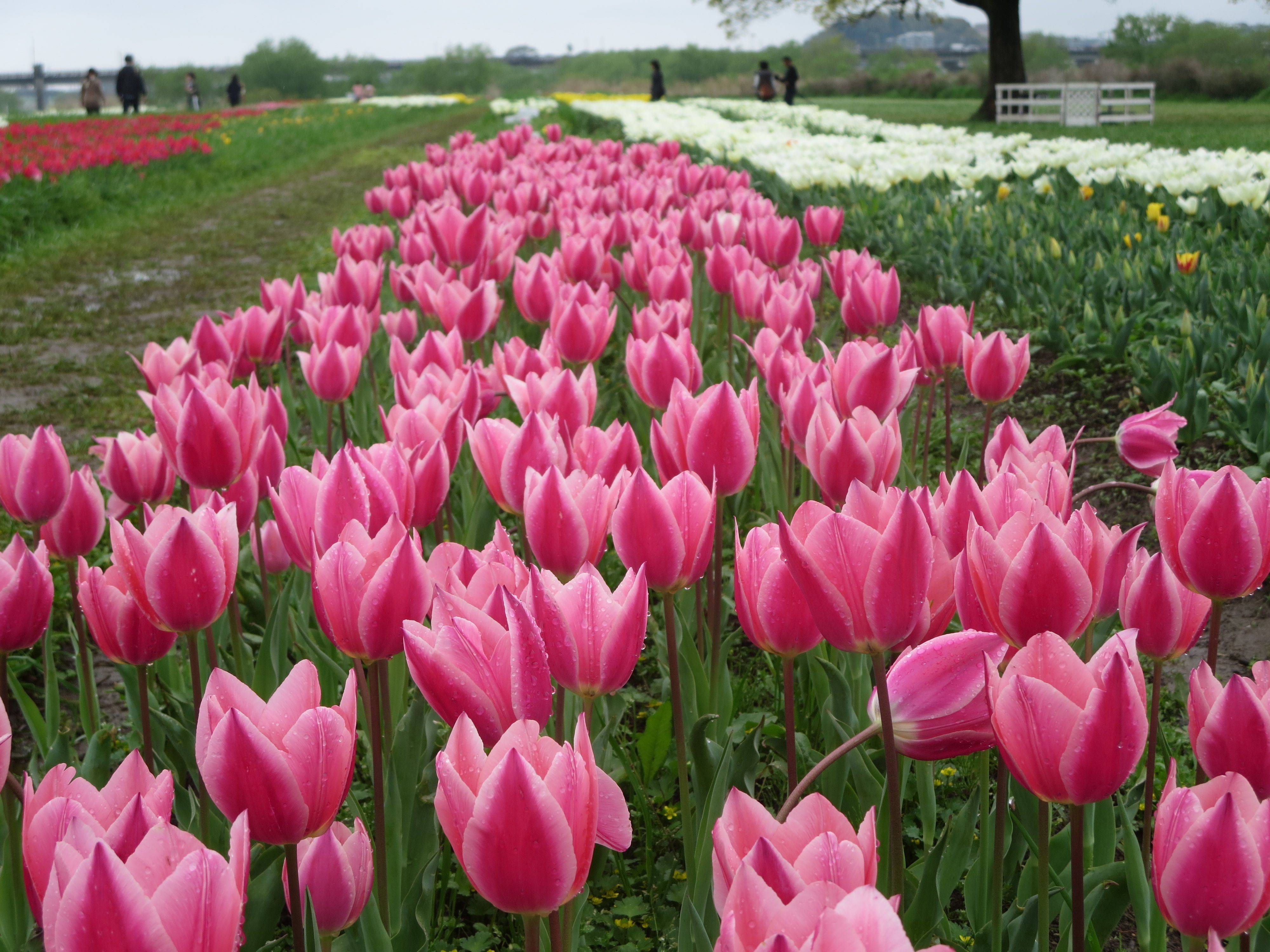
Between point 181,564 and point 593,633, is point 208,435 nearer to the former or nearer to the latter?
point 181,564

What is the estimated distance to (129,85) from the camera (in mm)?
33344

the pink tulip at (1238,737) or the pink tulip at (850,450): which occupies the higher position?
the pink tulip at (850,450)

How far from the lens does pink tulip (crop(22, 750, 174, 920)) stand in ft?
2.85

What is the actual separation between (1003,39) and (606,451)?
86.9 ft

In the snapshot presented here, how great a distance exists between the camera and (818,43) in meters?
73.2

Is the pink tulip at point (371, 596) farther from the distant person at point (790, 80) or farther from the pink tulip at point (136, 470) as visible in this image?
the distant person at point (790, 80)

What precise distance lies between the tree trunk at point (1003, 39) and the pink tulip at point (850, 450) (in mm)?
25275

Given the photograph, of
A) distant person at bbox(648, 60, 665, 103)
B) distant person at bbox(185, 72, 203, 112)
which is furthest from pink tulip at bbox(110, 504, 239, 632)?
distant person at bbox(185, 72, 203, 112)

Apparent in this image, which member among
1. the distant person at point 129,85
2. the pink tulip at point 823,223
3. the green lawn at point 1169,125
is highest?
the distant person at point 129,85

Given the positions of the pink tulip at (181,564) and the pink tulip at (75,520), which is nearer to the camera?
the pink tulip at (181,564)

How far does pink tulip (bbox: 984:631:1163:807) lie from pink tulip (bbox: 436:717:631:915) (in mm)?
362

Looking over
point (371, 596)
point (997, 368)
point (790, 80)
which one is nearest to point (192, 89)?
point (790, 80)

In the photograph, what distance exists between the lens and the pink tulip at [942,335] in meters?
2.66

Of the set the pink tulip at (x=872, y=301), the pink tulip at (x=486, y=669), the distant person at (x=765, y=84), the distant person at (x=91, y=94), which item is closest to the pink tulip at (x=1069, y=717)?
the pink tulip at (x=486, y=669)
